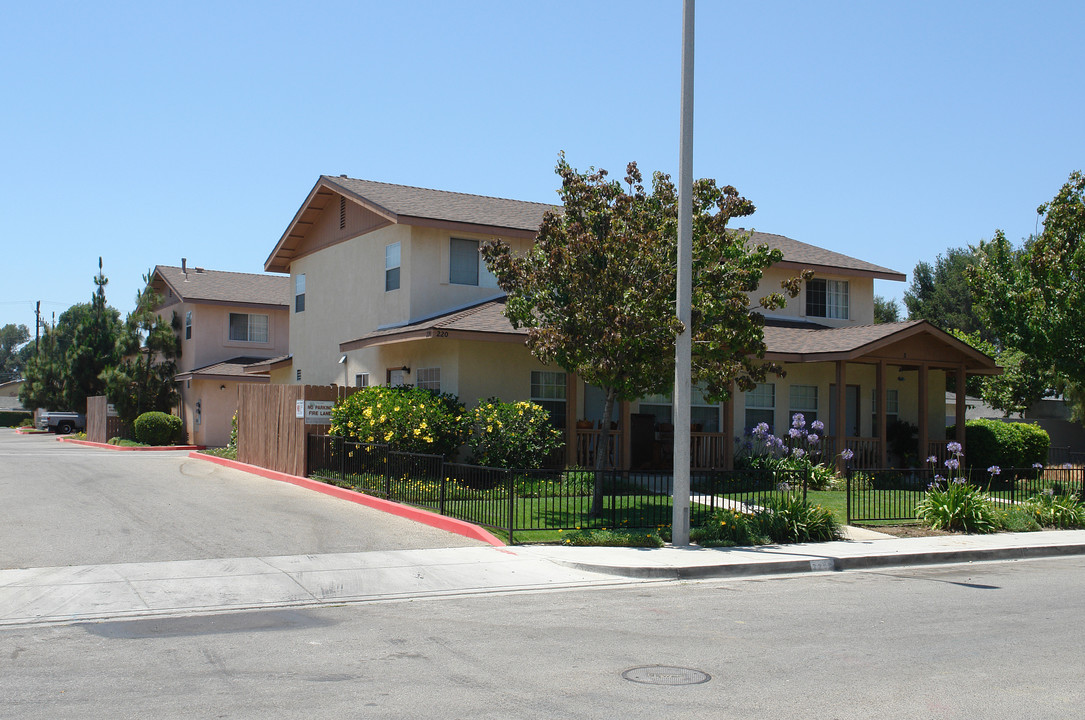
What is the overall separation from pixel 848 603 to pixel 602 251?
6.50m

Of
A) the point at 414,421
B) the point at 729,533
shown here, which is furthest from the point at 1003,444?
the point at 414,421

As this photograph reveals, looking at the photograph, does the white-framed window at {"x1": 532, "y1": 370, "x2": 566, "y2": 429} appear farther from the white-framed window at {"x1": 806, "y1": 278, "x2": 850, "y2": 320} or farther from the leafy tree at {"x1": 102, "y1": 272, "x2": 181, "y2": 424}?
the leafy tree at {"x1": 102, "y1": 272, "x2": 181, "y2": 424}

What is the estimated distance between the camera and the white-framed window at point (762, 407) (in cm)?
2395

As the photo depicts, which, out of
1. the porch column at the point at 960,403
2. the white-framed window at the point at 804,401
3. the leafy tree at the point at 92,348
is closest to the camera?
the porch column at the point at 960,403

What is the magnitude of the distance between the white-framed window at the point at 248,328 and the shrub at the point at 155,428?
14.4 ft

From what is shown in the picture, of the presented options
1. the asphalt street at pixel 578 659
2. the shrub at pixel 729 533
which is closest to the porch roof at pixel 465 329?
the shrub at pixel 729 533

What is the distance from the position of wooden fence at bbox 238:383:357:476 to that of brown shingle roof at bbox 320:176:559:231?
449 cm

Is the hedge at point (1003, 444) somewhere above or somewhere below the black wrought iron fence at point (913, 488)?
above

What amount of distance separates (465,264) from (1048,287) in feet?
42.3

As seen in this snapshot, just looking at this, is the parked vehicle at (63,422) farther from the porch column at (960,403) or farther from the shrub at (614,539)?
the shrub at (614,539)

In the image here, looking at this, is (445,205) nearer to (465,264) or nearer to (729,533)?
(465,264)

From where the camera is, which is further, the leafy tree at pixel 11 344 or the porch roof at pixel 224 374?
the leafy tree at pixel 11 344

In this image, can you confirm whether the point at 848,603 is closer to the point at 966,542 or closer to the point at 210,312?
the point at 966,542

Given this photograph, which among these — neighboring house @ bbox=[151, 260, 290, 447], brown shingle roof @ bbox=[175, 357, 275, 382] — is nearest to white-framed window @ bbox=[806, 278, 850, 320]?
brown shingle roof @ bbox=[175, 357, 275, 382]
